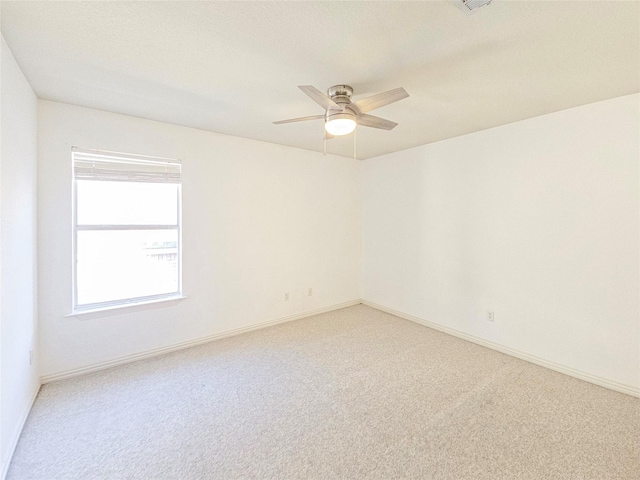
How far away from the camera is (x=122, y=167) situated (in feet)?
9.30

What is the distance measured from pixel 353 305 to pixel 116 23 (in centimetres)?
436

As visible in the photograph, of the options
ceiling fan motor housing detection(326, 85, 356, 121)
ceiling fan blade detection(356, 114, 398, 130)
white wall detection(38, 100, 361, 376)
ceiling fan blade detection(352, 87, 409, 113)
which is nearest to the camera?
ceiling fan blade detection(352, 87, 409, 113)

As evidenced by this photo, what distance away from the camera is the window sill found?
2.65 m

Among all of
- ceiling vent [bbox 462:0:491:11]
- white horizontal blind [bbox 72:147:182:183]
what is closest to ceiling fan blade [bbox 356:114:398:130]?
ceiling vent [bbox 462:0:491:11]

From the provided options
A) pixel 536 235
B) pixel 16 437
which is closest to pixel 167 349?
pixel 16 437

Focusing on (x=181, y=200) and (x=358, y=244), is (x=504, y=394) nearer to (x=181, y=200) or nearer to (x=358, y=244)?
(x=358, y=244)

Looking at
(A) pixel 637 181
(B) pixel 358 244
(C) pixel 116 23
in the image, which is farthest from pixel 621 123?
(C) pixel 116 23

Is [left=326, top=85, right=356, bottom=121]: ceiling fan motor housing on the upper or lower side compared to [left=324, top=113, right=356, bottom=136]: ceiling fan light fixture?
upper

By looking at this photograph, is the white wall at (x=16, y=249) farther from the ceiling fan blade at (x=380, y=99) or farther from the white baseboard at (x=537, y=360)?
the white baseboard at (x=537, y=360)

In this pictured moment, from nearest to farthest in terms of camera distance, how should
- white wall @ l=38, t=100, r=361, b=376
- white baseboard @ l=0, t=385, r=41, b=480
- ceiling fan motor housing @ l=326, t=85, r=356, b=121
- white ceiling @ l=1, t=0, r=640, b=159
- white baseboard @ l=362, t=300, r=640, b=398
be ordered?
white ceiling @ l=1, t=0, r=640, b=159 → white baseboard @ l=0, t=385, r=41, b=480 → ceiling fan motor housing @ l=326, t=85, r=356, b=121 → white baseboard @ l=362, t=300, r=640, b=398 → white wall @ l=38, t=100, r=361, b=376

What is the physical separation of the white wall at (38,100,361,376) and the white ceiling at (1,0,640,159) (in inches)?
14.3

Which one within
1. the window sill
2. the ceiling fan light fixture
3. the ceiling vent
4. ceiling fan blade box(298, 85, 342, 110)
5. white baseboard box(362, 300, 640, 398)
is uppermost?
the ceiling vent

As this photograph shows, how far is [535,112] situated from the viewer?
2719 millimetres

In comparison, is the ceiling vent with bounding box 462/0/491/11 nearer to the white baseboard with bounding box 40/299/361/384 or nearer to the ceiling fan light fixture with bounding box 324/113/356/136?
the ceiling fan light fixture with bounding box 324/113/356/136
